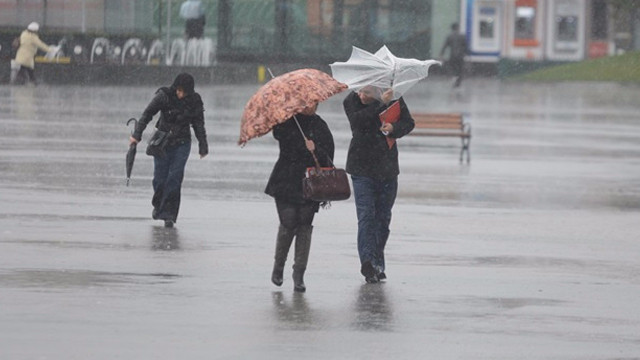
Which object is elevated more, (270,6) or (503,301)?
(270,6)

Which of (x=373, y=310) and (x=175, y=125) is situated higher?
(x=175, y=125)

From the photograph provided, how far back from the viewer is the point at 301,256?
38.8 ft

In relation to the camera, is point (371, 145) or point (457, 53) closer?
point (371, 145)

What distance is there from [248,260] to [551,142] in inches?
623

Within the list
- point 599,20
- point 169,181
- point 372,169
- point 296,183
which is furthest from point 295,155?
point 599,20

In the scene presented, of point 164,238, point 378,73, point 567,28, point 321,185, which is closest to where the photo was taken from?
point 321,185

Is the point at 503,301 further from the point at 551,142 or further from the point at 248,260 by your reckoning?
the point at 551,142

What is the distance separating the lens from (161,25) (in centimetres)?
5191

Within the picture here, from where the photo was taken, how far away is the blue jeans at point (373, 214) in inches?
488

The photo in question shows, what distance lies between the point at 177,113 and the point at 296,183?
13.3ft

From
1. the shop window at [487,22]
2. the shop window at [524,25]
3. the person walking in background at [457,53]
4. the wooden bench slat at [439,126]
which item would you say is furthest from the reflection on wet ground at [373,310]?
the shop window at [524,25]

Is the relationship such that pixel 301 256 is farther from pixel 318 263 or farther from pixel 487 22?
pixel 487 22

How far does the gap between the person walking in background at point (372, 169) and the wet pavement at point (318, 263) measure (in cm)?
28

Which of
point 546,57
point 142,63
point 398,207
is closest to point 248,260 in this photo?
Answer: point 398,207
